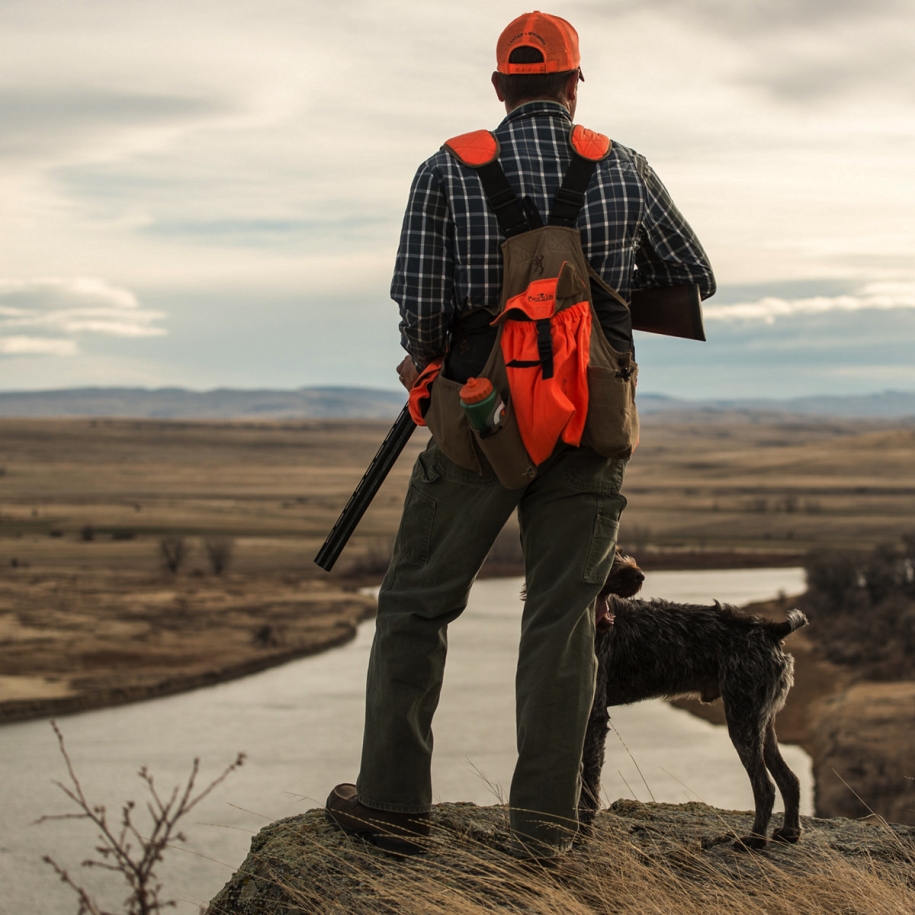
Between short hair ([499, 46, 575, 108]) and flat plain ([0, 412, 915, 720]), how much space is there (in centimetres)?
3296

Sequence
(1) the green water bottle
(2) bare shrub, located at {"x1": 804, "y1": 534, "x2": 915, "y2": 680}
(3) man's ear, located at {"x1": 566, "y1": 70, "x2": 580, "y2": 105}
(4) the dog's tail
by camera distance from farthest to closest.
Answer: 1. (2) bare shrub, located at {"x1": 804, "y1": 534, "x2": 915, "y2": 680}
2. (4) the dog's tail
3. (3) man's ear, located at {"x1": 566, "y1": 70, "x2": 580, "y2": 105}
4. (1) the green water bottle

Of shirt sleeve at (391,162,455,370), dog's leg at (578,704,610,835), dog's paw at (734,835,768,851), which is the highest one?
shirt sleeve at (391,162,455,370)

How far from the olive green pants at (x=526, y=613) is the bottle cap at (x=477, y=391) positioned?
40cm

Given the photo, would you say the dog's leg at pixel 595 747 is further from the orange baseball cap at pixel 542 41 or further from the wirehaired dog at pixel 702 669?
the orange baseball cap at pixel 542 41

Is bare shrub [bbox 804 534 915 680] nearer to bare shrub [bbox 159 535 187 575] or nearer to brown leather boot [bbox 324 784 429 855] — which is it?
brown leather boot [bbox 324 784 429 855]

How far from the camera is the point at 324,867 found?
3.78m

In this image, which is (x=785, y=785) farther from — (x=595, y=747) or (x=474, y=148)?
(x=474, y=148)

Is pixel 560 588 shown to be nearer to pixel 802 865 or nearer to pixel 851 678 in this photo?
pixel 802 865

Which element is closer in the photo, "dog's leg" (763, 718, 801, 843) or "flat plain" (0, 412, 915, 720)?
"dog's leg" (763, 718, 801, 843)

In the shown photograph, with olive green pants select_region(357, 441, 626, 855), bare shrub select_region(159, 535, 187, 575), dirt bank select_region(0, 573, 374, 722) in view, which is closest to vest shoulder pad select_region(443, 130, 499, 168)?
olive green pants select_region(357, 441, 626, 855)

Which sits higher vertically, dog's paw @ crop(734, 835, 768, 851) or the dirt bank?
dog's paw @ crop(734, 835, 768, 851)

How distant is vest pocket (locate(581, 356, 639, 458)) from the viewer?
3.32 meters

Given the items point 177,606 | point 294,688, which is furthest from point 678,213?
point 177,606

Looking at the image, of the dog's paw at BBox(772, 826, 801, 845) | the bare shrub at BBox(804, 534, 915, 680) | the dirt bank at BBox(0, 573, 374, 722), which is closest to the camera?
the dog's paw at BBox(772, 826, 801, 845)
